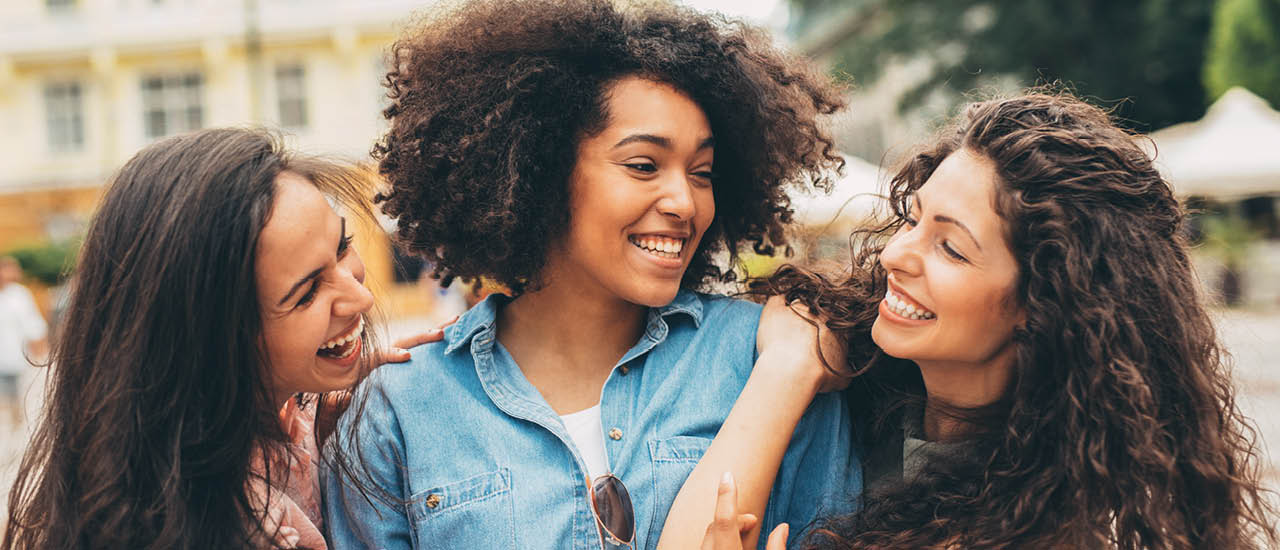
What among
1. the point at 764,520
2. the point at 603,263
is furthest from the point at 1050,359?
the point at 603,263

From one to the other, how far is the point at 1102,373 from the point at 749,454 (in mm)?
717

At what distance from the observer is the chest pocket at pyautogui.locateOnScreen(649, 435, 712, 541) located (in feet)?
7.84

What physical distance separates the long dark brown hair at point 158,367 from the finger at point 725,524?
35.1 inches

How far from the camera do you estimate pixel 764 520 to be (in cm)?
248

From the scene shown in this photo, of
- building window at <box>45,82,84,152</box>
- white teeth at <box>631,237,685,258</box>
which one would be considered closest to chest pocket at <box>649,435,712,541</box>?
white teeth at <box>631,237,685,258</box>

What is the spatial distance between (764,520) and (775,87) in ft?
3.64

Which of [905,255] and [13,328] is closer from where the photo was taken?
[905,255]

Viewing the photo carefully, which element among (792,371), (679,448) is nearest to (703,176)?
(792,371)

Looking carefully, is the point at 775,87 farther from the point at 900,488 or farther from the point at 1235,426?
the point at 1235,426

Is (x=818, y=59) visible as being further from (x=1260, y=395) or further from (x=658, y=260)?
(x=658, y=260)

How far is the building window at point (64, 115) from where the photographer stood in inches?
937

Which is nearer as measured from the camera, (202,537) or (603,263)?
(202,537)

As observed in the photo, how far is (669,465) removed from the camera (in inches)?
95.5

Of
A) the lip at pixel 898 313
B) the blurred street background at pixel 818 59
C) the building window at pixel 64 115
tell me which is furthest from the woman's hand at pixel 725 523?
the building window at pixel 64 115
